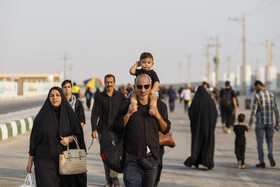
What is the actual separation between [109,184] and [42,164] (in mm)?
2995

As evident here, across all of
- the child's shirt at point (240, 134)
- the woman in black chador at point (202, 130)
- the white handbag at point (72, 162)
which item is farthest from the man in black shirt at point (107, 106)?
the white handbag at point (72, 162)

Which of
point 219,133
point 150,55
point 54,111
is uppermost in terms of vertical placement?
point 150,55

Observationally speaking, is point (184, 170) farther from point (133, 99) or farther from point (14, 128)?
point (14, 128)

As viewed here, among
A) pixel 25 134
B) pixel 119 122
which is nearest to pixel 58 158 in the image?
pixel 119 122

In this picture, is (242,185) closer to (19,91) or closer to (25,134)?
(25,134)

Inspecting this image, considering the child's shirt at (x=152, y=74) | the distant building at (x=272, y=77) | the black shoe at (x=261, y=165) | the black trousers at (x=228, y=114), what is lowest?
the black shoe at (x=261, y=165)

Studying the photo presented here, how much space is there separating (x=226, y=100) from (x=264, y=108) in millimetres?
8694

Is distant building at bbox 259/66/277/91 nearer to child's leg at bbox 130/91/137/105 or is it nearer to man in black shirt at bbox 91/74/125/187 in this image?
man in black shirt at bbox 91/74/125/187

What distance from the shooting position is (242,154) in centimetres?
1151

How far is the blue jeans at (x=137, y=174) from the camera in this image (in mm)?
5914

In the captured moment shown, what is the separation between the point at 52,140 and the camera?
634 centimetres

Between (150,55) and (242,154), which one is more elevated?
(150,55)

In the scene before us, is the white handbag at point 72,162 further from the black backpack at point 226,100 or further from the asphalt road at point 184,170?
the black backpack at point 226,100

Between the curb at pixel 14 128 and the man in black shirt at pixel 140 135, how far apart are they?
11.9 m
